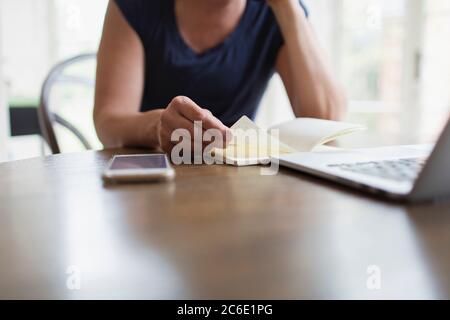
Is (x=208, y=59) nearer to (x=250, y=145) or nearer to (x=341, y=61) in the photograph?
(x=250, y=145)

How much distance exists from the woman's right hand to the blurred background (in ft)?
4.98

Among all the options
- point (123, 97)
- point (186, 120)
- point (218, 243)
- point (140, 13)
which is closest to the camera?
point (218, 243)

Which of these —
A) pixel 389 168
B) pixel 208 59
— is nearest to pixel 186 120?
pixel 389 168

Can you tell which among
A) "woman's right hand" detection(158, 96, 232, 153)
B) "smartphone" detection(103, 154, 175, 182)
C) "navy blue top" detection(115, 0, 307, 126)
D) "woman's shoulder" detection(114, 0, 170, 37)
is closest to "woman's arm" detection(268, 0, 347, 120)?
"navy blue top" detection(115, 0, 307, 126)

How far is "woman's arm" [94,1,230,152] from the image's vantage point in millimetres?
679

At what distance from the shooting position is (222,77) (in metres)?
1.08

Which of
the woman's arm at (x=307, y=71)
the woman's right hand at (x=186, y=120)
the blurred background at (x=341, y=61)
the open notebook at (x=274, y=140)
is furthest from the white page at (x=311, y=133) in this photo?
the blurred background at (x=341, y=61)

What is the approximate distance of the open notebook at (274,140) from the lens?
0.57m

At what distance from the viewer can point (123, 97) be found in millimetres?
911

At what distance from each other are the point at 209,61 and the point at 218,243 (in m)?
0.85

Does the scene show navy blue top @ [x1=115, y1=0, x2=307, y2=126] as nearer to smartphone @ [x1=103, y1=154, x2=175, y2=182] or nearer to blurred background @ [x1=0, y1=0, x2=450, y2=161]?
smartphone @ [x1=103, y1=154, x2=175, y2=182]

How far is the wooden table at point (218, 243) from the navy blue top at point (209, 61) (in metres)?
0.67
